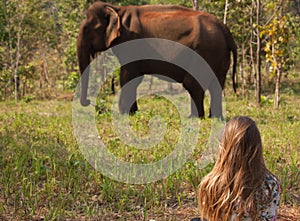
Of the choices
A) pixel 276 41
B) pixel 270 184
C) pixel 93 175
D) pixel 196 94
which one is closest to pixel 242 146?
pixel 270 184

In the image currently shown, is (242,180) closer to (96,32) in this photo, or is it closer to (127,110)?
(127,110)

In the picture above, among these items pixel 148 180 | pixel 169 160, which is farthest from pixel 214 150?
pixel 148 180

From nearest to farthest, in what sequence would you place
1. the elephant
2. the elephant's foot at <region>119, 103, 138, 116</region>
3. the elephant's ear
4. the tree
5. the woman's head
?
the woman's head < the elephant < the elephant's ear < the elephant's foot at <region>119, 103, 138, 116</region> < the tree

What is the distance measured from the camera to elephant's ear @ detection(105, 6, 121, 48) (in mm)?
8227

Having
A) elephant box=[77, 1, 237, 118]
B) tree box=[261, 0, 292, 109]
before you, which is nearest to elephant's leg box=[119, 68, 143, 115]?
elephant box=[77, 1, 237, 118]

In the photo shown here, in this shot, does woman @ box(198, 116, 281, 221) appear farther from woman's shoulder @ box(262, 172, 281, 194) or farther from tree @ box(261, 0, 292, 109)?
tree @ box(261, 0, 292, 109)

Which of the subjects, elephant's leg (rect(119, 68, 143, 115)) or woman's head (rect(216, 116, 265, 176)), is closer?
woman's head (rect(216, 116, 265, 176))

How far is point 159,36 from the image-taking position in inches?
326

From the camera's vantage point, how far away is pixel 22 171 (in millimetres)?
4949

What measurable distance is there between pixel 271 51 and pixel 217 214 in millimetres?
7943

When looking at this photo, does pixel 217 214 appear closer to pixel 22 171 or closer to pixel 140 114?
pixel 22 171

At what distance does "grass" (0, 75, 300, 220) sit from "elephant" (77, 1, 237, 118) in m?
1.05

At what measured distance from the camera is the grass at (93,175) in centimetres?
422

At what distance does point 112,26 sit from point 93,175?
13.2 feet
